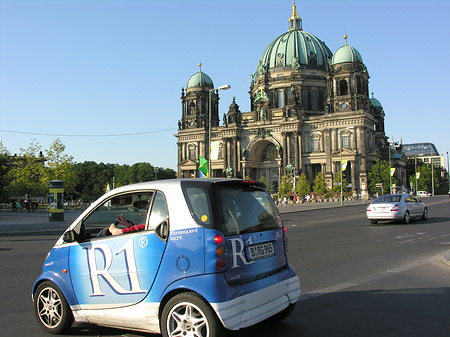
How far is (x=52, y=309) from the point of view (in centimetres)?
530

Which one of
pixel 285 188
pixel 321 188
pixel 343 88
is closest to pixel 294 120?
pixel 343 88

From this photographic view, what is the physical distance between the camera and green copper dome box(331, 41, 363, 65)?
78.2 m

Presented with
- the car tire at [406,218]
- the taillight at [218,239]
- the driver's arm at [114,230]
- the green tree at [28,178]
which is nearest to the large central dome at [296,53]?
the green tree at [28,178]

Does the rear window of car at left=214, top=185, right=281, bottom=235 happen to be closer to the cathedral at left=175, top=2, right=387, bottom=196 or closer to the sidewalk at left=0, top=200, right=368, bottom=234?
the sidewalk at left=0, top=200, right=368, bottom=234

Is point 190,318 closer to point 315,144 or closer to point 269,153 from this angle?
point 315,144

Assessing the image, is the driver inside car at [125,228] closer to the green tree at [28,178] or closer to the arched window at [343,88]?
the green tree at [28,178]

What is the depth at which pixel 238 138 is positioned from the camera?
88.2 metres

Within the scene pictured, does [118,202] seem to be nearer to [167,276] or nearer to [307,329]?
[167,276]

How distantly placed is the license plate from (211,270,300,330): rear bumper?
258mm

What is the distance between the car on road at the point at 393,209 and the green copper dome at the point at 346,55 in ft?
203

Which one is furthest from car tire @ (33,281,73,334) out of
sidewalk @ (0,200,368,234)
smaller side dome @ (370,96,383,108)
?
smaller side dome @ (370,96,383,108)

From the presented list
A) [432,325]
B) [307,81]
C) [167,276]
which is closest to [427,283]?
[432,325]

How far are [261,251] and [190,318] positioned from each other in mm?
1124

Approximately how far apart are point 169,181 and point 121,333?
6.33 feet
